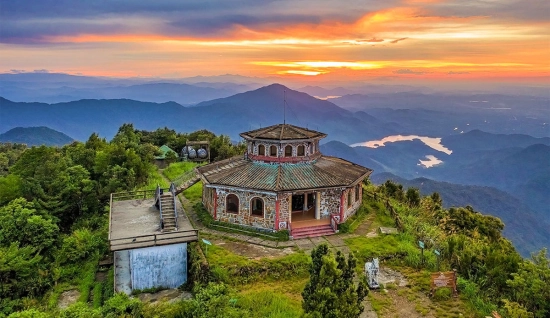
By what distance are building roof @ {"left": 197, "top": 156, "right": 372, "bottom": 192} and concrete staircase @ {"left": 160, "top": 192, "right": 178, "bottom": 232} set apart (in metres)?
2.59

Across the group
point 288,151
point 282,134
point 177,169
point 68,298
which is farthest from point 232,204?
point 177,169

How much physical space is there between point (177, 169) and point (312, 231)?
21.3 metres

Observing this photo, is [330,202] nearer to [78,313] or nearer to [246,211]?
[246,211]

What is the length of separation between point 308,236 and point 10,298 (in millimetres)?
14612

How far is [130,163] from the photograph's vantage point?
31.1 meters

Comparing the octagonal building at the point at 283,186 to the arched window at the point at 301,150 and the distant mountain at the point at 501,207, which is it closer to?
the arched window at the point at 301,150

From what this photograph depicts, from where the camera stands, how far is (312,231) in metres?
21.8

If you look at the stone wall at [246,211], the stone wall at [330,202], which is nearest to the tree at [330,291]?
the stone wall at [246,211]

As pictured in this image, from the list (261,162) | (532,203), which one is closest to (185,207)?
(261,162)

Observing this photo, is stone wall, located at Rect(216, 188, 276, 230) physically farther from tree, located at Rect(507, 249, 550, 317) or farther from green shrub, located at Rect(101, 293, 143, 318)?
tree, located at Rect(507, 249, 550, 317)

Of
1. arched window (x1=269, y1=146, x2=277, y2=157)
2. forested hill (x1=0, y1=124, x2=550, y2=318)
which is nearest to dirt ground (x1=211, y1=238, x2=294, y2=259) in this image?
forested hill (x1=0, y1=124, x2=550, y2=318)

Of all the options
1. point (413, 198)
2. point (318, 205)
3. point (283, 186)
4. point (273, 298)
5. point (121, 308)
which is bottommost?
point (273, 298)

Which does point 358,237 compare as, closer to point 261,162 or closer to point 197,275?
point 261,162

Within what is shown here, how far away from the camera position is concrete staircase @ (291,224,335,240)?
21.4 metres
